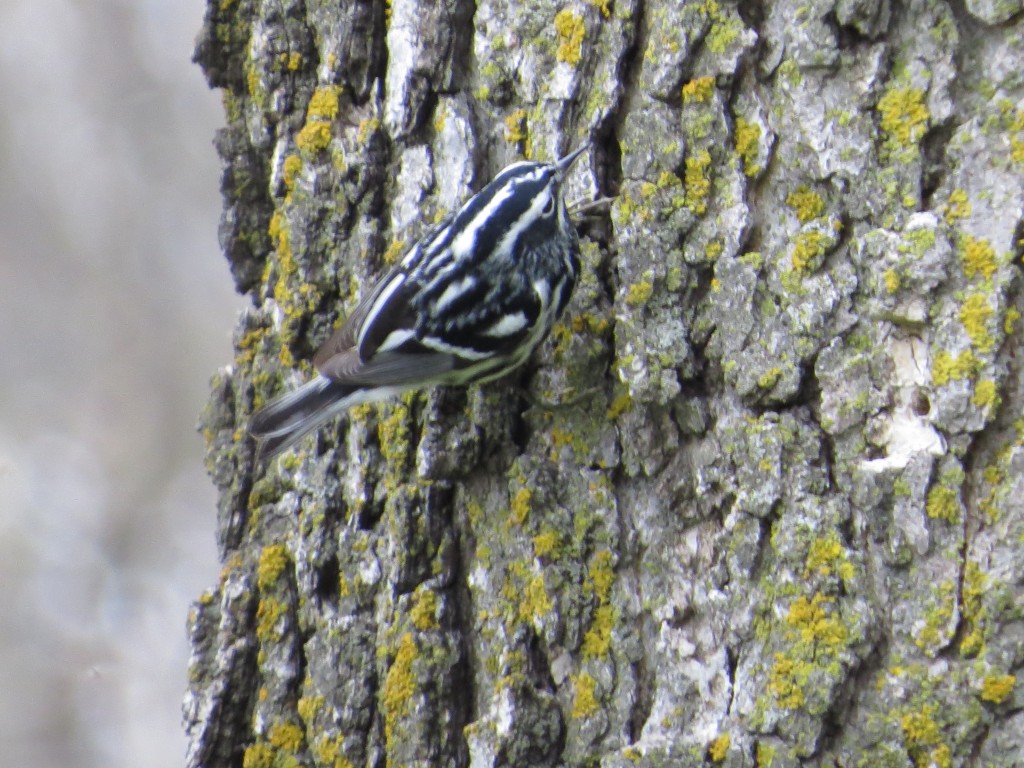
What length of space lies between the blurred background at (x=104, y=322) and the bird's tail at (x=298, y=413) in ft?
9.09

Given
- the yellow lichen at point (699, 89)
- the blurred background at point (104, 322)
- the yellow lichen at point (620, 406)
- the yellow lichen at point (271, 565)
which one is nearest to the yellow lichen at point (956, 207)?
the yellow lichen at point (699, 89)

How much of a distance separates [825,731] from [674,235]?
98 centimetres

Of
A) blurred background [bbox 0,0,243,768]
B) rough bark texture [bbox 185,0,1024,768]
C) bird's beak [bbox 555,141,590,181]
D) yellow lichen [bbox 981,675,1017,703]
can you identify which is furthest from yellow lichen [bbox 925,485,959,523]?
blurred background [bbox 0,0,243,768]

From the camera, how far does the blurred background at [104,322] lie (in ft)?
16.9

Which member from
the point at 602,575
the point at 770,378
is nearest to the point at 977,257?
the point at 770,378

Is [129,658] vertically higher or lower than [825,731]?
higher

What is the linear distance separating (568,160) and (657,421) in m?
0.59

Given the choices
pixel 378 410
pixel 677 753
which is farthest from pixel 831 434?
pixel 378 410

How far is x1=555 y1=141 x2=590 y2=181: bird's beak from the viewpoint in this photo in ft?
7.75

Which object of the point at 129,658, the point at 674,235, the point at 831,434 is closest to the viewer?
the point at 831,434

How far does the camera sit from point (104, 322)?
17.7 feet

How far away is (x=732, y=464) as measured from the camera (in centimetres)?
213

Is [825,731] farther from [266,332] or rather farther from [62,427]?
[62,427]

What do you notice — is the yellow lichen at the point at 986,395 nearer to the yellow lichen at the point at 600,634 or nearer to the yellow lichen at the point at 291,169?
the yellow lichen at the point at 600,634
